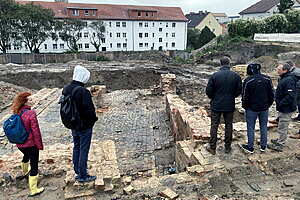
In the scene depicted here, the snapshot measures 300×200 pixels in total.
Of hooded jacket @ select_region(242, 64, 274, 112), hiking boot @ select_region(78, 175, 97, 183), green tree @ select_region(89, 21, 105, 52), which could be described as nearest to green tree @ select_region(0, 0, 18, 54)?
green tree @ select_region(89, 21, 105, 52)

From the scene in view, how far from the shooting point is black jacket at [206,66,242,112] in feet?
14.4

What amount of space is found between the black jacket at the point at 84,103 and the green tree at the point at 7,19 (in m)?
32.8

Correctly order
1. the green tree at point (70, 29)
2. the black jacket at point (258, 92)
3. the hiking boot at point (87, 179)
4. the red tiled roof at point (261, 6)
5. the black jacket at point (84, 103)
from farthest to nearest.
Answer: the red tiled roof at point (261, 6) < the green tree at point (70, 29) < the black jacket at point (258, 92) < the hiking boot at point (87, 179) < the black jacket at point (84, 103)

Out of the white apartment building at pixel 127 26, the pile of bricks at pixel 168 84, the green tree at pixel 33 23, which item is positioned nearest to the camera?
the pile of bricks at pixel 168 84

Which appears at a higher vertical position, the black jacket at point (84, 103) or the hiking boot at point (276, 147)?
the black jacket at point (84, 103)

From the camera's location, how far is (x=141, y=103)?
12.2m

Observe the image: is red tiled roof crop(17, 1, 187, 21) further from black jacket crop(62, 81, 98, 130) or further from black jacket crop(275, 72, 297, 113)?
black jacket crop(275, 72, 297, 113)

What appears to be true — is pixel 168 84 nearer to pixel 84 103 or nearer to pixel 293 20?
pixel 84 103

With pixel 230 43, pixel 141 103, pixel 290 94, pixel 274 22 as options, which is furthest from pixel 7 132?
pixel 274 22

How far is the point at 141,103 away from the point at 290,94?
26.6 feet

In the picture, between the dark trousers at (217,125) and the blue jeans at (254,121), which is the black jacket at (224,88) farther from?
the blue jeans at (254,121)

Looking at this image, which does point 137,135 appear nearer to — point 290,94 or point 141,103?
point 141,103

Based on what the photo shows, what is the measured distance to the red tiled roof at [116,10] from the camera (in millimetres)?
40281

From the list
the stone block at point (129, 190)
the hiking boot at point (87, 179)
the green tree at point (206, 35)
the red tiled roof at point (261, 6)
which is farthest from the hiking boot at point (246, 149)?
the red tiled roof at point (261, 6)
